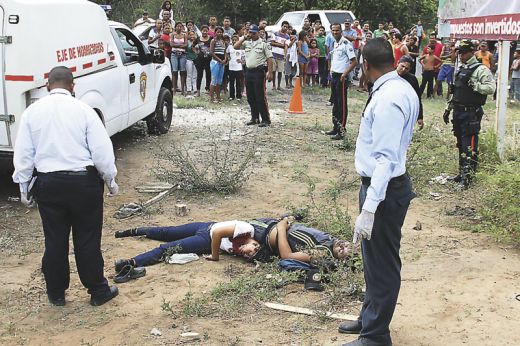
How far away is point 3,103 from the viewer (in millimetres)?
6520

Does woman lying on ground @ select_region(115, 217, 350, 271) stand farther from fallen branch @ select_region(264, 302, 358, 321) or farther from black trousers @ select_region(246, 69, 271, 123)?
black trousers @ select_region(246, 69, 271, 123)

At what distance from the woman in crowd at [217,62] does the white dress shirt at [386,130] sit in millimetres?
10818

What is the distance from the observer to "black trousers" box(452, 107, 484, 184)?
7578 millimetres

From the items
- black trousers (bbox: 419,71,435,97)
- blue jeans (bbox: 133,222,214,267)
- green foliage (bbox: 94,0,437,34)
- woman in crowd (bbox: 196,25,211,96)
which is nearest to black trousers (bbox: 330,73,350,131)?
woman in crowd (bbox: 196,25,211,96)

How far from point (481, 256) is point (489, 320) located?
1299 millimetres

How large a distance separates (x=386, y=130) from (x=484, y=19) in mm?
5633

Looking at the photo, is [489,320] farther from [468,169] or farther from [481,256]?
[468,169]

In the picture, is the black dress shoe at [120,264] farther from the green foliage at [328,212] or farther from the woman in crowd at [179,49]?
the woman in crowd at [179,49]

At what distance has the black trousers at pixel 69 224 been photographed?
4.47 meters

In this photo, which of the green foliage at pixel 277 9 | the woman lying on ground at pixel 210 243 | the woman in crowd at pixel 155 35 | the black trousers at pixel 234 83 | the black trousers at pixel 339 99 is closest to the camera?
the woman lying on ground at pixel 210 243

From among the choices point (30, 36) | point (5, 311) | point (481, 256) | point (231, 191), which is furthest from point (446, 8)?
point (5, 311)

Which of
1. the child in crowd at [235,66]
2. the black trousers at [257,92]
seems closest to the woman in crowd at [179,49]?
the child in crowd at [235,66]

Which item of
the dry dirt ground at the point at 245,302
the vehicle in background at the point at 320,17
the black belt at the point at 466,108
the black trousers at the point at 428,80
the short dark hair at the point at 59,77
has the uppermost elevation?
the vehicle in background at the point at 320,17

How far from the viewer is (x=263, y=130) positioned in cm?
1143
